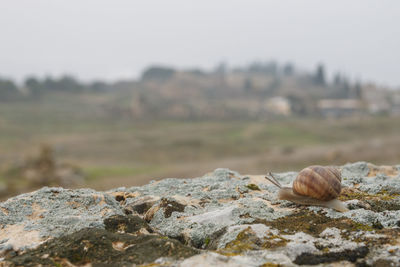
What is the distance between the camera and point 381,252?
12.2 feet

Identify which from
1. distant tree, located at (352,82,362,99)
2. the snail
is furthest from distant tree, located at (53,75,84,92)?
the snail

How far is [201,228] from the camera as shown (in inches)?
188

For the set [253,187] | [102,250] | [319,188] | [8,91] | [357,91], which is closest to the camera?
[102,250]

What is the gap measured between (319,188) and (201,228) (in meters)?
1.76

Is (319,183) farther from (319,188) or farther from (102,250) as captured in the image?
(102,250)

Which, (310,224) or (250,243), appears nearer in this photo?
(250,243)

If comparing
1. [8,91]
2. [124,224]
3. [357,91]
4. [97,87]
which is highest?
[8,91]

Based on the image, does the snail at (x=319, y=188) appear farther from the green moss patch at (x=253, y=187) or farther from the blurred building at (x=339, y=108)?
the blurred building at (x=339, y=108)

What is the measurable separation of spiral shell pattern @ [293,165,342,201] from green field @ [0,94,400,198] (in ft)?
105

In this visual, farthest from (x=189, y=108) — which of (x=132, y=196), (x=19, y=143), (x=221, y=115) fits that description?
(x=132, y=196)

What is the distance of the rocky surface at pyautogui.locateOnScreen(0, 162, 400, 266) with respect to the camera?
148 inches

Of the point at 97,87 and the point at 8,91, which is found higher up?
the point at 8,91

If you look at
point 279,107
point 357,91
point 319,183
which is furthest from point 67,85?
point 319,183

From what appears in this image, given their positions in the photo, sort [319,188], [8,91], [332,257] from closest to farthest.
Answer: [332,257]
[319,188]
[8,91]
